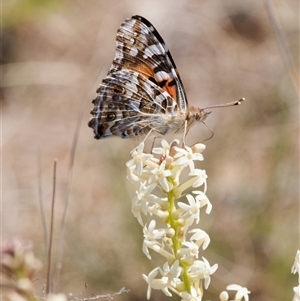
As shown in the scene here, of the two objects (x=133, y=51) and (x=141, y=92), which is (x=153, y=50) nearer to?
(x=133, y=51)

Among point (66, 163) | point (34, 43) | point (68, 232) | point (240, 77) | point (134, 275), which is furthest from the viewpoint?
point (34, 43)

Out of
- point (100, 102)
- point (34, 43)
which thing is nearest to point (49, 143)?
point (34, 43)

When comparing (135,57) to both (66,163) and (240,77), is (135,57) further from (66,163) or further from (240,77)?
(240,77)

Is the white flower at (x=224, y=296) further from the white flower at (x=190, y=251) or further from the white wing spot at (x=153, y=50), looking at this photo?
the white wing spot at (x=153, y=50)

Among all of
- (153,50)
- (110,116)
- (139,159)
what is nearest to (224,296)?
(139,159)

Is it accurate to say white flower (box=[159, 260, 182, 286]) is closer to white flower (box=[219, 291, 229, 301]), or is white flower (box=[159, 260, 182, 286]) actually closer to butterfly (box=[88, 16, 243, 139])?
white flower (box=[219, 291, 229, 301])

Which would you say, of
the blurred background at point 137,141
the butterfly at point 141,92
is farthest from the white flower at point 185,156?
the blurred background at point 137,141
